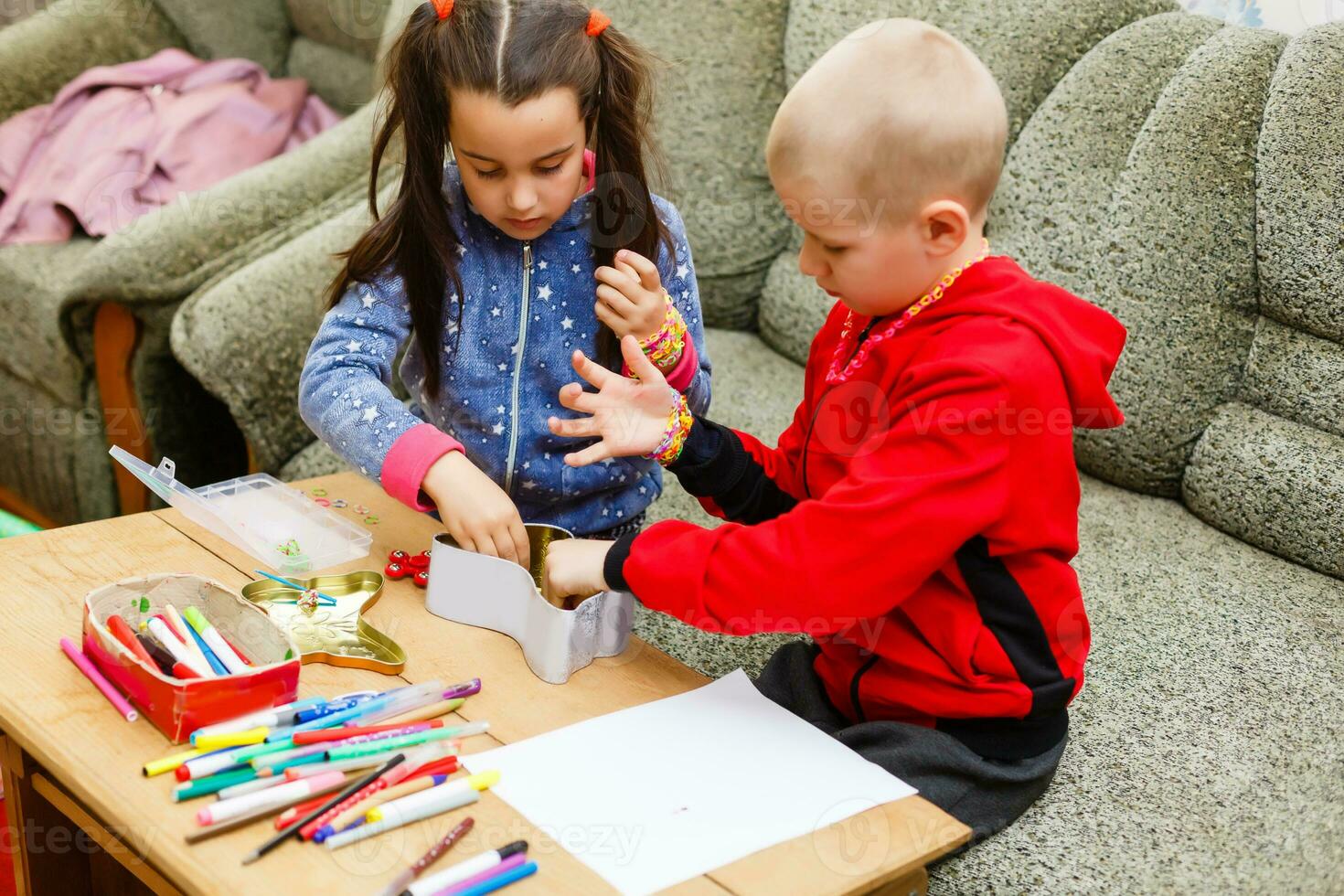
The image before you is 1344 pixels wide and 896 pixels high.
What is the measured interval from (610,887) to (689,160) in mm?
1362

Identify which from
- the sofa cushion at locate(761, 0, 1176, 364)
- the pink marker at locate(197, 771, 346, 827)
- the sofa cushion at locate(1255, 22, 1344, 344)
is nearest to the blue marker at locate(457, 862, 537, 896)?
the pink marker at locate(197, 771, 346, 827)

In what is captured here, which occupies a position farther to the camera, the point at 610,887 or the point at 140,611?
the point at 140,611

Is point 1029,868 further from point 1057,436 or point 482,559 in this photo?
point 482,559

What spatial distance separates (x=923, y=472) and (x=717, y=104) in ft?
3.88

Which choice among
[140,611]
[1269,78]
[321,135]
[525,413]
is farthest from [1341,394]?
[321,135]

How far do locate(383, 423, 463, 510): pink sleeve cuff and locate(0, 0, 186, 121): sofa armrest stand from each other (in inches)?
70.0

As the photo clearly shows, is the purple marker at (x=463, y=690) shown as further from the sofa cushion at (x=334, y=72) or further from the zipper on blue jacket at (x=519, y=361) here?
the sofa cushion at (x=334, y=72)

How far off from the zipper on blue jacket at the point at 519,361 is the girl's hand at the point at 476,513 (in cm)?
17

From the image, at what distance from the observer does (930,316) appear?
0.90 meters

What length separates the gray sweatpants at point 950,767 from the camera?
89cm

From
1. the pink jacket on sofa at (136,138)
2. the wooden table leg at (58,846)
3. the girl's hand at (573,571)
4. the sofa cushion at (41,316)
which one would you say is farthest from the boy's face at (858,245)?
the pink jacket on sofa at (136,138)

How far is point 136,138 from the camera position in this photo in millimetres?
2184

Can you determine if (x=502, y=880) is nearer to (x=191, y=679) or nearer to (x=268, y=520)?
(x=191, y=679)

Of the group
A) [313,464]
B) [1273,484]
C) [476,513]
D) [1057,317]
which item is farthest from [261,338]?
[1273,484]
